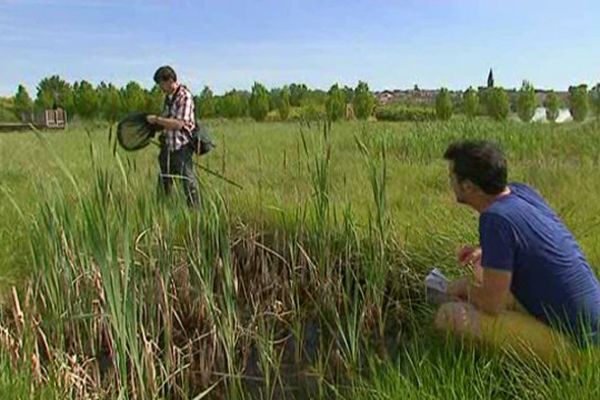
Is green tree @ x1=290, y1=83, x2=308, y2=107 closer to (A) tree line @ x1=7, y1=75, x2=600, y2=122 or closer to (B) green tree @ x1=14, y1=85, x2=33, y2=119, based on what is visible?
(A) tree line @ x1=7, y1=75, x2=600, y2=122

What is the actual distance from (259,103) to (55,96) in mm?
13049

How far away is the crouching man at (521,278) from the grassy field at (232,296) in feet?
→ 0.41

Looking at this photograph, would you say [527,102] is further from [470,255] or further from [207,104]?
[470,255]

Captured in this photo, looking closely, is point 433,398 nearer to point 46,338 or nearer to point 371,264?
point 371,264

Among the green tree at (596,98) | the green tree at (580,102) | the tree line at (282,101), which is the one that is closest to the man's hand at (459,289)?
the tree line at (282,101)

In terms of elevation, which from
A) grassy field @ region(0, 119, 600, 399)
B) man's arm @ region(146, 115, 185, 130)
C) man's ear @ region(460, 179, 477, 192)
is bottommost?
grassy field @ region(0, 119, 600, 399)

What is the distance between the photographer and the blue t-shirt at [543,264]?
2375 millimetres

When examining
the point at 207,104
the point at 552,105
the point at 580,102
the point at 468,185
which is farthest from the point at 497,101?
the point at 468,185

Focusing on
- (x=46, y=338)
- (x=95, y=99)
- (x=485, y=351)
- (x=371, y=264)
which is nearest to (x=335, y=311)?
(x=371, y=264)

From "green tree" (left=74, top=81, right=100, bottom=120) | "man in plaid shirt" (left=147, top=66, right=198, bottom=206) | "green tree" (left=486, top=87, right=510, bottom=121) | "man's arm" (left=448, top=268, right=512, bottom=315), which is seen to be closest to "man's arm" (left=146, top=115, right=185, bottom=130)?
"man in plaid shirt" (left=147, top=66, right=198, bottom=206)

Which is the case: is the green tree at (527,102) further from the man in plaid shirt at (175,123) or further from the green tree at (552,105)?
the man in plaid shirt at (175,123)

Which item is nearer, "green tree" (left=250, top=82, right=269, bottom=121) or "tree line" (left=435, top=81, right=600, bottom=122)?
"tree line" (left=435, top=81, right=600, bottom=122)

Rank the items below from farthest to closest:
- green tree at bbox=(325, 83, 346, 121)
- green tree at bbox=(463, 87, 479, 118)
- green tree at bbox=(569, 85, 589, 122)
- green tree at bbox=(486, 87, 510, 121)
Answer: green tree at bbox=(463, 87, 479, 118), green tree at bbox=(569, 85, 589, 122), green tree at bbox=(486, 87, 510, 121), green tree at bbox=(325, 83, 346, 121)

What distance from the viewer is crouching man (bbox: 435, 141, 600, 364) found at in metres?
2.38
